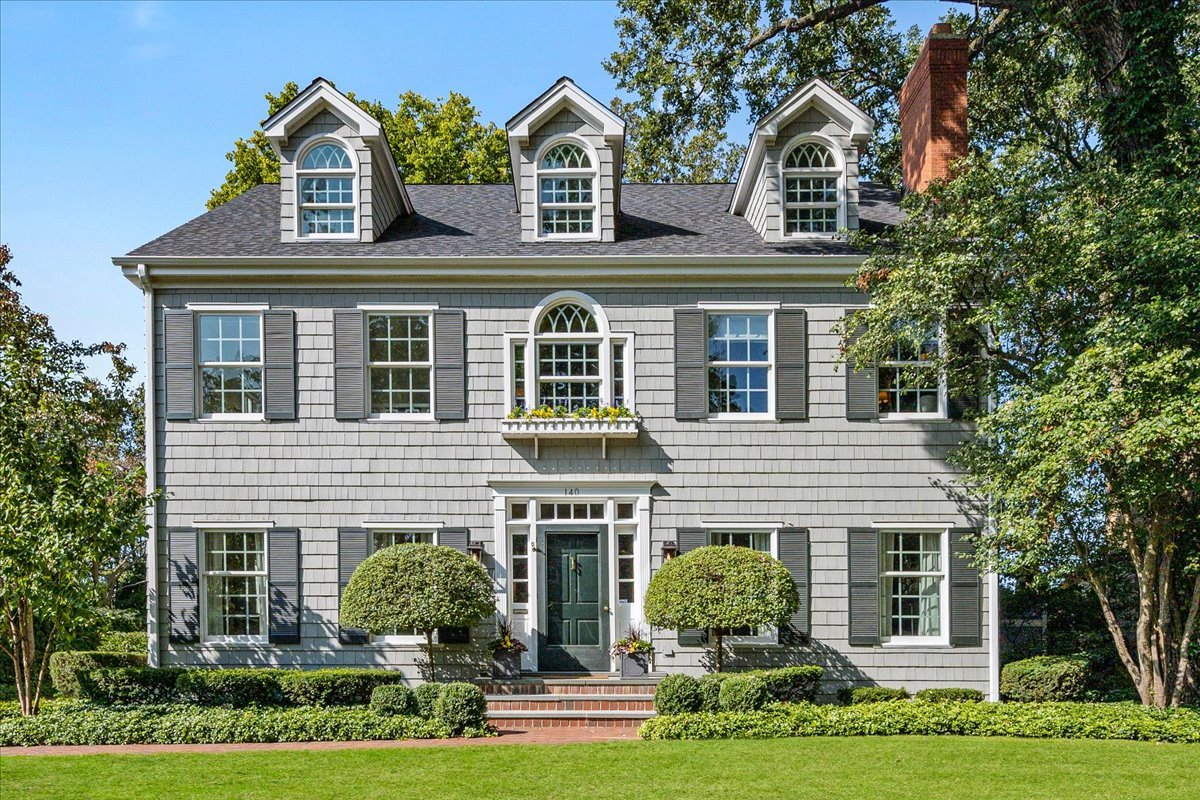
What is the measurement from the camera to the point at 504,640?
13914mm

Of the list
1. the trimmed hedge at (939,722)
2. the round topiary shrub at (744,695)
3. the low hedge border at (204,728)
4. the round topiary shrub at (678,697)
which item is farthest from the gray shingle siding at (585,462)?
the low hedge border at (204,728)

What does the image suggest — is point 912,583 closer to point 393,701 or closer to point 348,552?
point 393,701

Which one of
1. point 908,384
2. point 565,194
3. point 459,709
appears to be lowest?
point 459,709

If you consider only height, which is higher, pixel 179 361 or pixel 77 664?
pixel 179 361

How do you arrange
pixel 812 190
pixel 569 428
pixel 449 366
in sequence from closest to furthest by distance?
pixel 569 428
pixel 449 366
pixel 812 190

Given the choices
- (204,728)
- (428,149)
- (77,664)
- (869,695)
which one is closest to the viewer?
(204,728)

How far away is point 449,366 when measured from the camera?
14.5 m

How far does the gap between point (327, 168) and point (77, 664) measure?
8363 millimetres

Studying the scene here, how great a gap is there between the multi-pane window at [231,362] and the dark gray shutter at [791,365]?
24.8 feet

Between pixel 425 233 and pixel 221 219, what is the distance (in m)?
3.31

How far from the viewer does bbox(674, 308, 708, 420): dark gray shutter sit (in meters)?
14.5

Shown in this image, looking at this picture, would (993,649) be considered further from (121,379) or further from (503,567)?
(121,379)

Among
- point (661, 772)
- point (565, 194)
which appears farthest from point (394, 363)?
point (661, 772)

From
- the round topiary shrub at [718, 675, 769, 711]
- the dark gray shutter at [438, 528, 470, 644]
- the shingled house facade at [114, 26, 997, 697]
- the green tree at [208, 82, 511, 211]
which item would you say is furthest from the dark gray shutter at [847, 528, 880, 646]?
the green tree at [208, 82, 511, 211]
